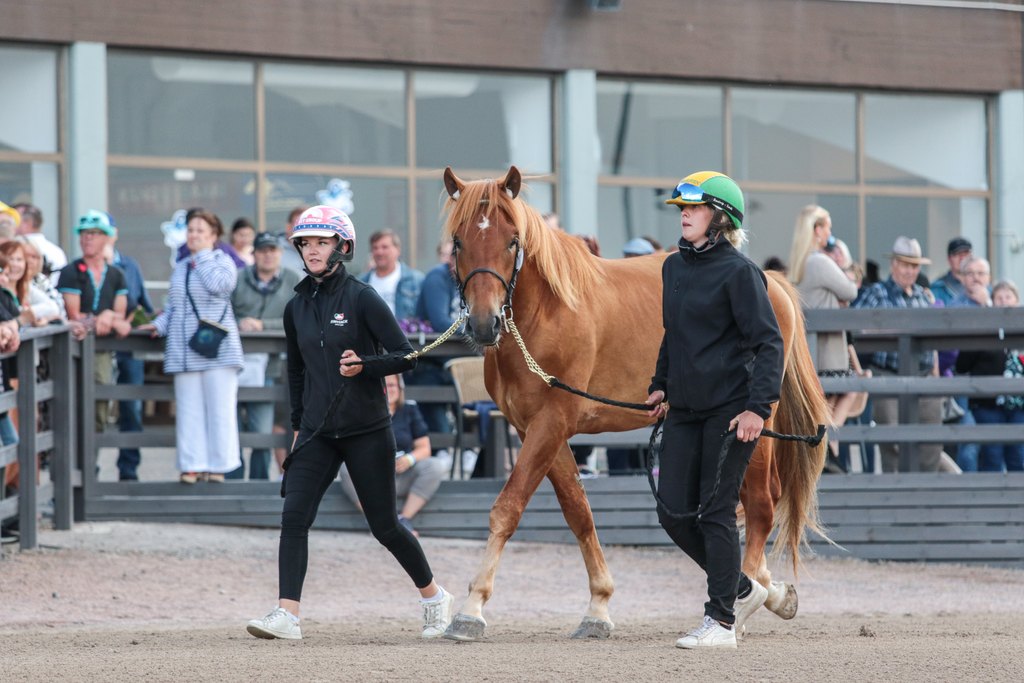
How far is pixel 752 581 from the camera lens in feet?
24.6

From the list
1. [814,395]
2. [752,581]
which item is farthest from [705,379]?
[814,395]

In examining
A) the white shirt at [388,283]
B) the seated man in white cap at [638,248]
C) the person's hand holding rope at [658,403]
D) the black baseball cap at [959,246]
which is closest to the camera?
the person's hand holding rope at [658,403]

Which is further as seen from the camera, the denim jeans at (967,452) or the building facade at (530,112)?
the building facade at (530,112)

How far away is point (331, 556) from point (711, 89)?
1073 cm

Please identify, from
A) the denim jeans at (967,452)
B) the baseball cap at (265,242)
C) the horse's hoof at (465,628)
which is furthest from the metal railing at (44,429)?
the denim jeans at (967,452)

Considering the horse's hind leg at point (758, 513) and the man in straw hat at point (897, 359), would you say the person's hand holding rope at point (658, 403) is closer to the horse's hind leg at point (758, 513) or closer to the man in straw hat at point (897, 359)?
the horse's hind leg at point (758, 513)

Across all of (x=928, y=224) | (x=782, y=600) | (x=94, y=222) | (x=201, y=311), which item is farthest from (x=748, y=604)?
(x=928, y=224)

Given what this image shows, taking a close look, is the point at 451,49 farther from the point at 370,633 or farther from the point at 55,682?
the point at 55,682

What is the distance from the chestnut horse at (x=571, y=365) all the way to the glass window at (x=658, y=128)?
416 inches

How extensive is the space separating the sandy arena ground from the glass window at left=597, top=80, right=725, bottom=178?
8787mm

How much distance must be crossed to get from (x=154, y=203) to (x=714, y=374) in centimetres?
1151

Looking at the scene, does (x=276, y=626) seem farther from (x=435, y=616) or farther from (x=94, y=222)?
(x=94, y=222)

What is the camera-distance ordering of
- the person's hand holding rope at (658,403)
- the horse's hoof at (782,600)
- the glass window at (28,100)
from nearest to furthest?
the person's hand holding rope at (658,403), the horse's hoof at (782,600), the glass window at (28,100)

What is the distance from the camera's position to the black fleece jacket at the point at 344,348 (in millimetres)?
7262
